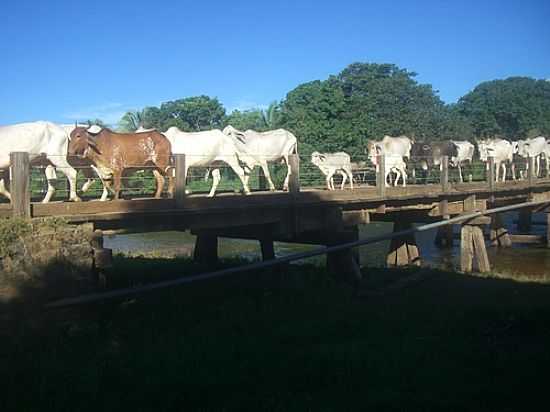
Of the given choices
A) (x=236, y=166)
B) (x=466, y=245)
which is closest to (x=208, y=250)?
(x=236, y=166)

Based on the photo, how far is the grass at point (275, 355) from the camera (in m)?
5.22

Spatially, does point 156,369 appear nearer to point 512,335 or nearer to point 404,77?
point 512,335

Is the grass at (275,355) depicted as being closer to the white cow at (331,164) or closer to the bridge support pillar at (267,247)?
the bridge support pillar at (267,247)

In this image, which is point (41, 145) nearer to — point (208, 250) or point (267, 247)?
point (267, 247)

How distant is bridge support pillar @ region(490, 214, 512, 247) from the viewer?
25047 mm

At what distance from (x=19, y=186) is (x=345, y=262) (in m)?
6.97

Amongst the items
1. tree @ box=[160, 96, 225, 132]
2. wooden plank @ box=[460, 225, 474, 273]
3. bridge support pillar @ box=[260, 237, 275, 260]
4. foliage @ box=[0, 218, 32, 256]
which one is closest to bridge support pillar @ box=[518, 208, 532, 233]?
wooden plank @ box=[460, 225, 474, 273]

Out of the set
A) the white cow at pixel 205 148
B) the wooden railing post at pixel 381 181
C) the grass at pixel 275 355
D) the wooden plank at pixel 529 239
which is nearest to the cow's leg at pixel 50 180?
the grass at pixel 275 355

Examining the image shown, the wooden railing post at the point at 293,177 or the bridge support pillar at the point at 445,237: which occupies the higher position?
the wooden railing post at the point at 293,177

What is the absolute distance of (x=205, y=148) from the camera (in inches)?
485

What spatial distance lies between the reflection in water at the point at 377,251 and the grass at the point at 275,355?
31.6 feet

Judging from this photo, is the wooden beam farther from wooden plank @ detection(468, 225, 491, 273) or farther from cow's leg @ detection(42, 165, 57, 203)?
cow's leg @ detection(42, 165, 57, 203)

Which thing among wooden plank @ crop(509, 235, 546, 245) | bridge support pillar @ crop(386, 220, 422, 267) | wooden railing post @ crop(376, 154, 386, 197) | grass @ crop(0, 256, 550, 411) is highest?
wooden railing post @ crop(376, 154, 386, 197)

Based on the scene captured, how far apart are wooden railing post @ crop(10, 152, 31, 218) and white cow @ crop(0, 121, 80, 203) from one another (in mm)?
1676
